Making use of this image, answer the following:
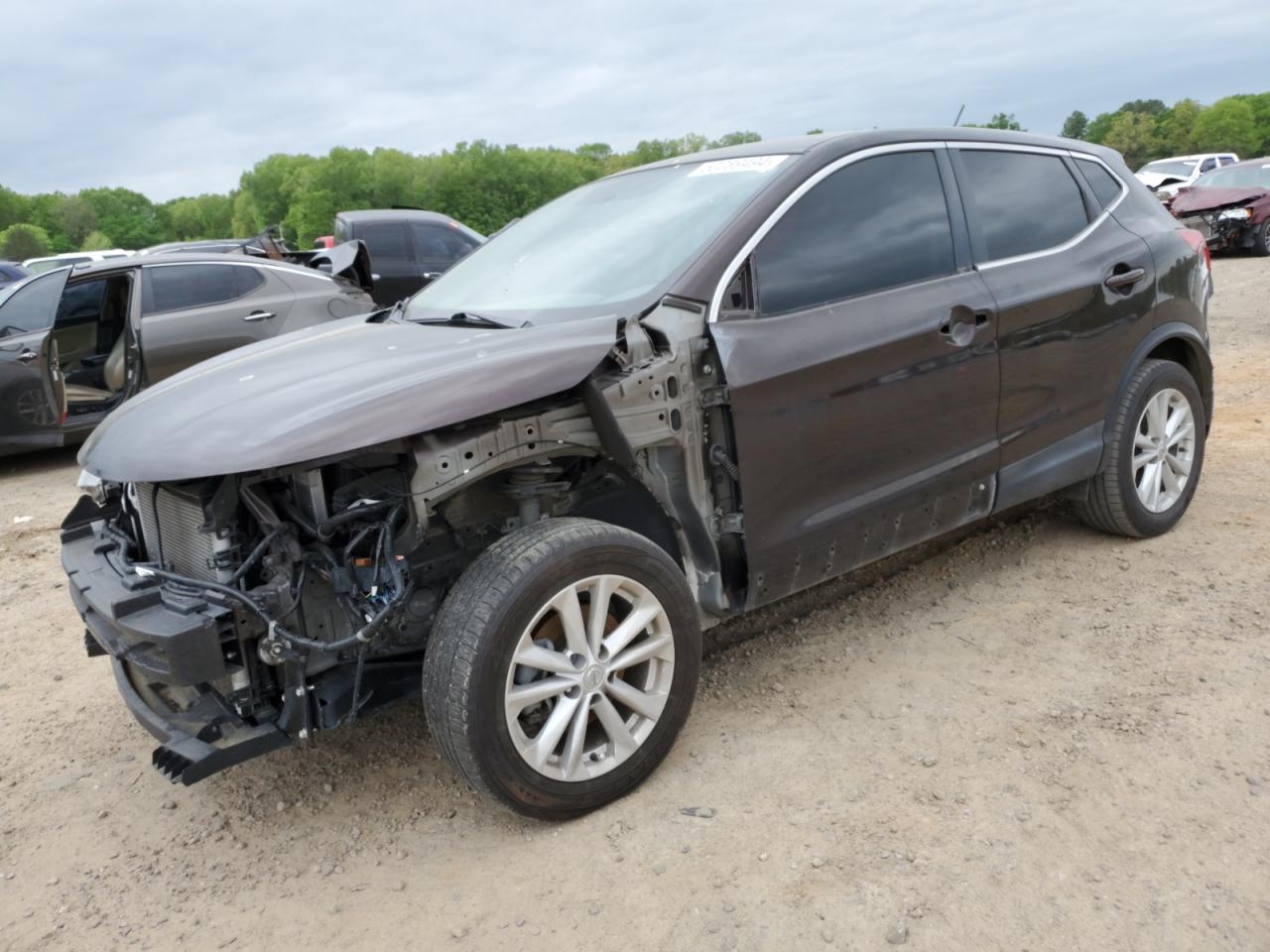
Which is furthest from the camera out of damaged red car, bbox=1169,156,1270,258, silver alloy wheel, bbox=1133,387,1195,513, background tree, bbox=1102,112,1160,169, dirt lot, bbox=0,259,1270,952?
background tree, bbox=1102,112,1160,169

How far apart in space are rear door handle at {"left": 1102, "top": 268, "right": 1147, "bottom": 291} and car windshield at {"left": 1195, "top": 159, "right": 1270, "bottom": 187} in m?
15.3

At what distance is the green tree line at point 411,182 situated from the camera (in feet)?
208

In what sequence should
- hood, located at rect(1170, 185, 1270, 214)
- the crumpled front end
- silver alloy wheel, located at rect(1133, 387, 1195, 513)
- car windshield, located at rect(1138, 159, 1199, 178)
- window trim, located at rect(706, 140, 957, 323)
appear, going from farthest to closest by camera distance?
car windshield, located at rect(1138, 159, 1199, 178), hood, located at rect(1170, 185, 1270, 214), silver alloy wheel, located at rect(1133, 387, 1195, 513), window trim, located at rect(706, 140, 957, 323), the crumpled front end

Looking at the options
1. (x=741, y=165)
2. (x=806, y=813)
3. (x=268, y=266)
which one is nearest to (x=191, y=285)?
(x=268, y=266)

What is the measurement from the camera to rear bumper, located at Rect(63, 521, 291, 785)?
2.42 m

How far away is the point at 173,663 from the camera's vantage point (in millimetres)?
2402

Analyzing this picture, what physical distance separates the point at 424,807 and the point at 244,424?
4.09 feet

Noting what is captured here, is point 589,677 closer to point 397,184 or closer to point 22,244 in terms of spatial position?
point 397,184

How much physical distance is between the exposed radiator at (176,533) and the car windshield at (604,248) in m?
1.11

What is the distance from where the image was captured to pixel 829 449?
3.18 m

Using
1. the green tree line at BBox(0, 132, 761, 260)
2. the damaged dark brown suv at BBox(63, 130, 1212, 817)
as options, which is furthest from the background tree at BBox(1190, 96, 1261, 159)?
the damaged dark brown suv at BBox(63, 130, 1212, 817)

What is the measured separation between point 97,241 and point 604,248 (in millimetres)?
93917

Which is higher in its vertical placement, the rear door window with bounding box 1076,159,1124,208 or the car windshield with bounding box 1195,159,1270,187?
the car windshield with bounding box 1195,159,1270,187

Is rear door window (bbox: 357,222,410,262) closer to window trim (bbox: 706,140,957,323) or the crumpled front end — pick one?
window trim (bbox: 706,140,957,323)
